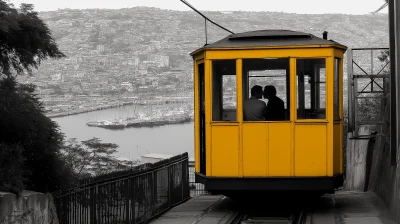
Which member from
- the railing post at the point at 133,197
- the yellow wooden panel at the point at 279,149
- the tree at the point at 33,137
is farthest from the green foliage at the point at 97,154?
the tree at the point at 33,137

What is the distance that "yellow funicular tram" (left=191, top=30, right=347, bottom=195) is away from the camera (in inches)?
506

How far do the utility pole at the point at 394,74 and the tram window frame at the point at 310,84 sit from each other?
3.56 feet

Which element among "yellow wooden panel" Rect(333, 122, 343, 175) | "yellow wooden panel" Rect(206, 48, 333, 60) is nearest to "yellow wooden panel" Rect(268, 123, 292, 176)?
"yellow wooden panel" Rect(333, 122, 343, 175)

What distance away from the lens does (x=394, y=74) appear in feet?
42.4

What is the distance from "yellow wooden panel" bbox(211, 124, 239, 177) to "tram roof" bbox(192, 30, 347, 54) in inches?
52.2

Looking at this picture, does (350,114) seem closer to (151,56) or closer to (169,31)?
(151,56)

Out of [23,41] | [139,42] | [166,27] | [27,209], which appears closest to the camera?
[27,209]

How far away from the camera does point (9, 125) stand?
10.7 meters

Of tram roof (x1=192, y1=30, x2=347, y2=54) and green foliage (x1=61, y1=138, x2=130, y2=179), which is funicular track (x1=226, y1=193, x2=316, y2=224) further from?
green foliage (x1=61, y1=138, x2=130, y2=179)

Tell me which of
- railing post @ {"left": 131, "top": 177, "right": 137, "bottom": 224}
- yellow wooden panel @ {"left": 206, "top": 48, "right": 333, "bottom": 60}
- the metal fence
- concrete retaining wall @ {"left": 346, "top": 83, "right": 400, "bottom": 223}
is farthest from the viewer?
yellow wooden panel @ {"left": 206, "top": 48, "right": 333, "bottom": 60}

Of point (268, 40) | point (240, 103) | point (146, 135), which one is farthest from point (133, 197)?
point (146, 135)

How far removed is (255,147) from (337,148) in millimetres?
1369

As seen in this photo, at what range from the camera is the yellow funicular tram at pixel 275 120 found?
12859mm

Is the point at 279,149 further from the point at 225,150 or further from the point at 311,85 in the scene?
the point at 311,85
